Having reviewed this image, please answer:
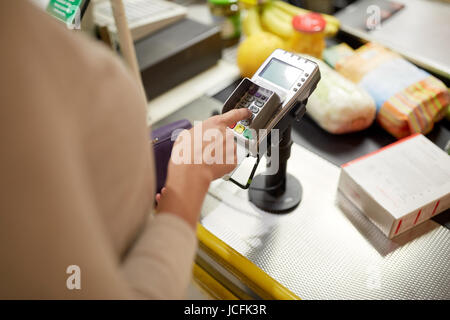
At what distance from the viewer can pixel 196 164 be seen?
24.1 inches

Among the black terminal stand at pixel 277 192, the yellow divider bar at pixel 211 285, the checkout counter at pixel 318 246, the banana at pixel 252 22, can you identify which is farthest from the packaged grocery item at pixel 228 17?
the yellow divider bar at pixel 211 285

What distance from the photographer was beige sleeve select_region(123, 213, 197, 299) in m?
0.45

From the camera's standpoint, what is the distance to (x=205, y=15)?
1.86 m

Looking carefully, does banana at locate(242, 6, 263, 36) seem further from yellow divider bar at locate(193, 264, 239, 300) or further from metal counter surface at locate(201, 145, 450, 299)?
yellow divider bar at locate(193, 264, 239, 300)

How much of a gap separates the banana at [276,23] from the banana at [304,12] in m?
0.04

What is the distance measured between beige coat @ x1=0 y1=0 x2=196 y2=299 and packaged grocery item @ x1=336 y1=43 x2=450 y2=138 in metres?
0.97

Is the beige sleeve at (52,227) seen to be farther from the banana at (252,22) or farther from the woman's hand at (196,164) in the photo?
the banana at (252,22)

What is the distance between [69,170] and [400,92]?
3.67 feet

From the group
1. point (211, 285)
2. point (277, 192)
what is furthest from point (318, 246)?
point (211, 285)

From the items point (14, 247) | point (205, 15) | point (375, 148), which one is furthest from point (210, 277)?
point (205, 15)

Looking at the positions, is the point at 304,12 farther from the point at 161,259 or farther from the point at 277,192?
the point at 161,259

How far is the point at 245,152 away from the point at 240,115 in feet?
0.31

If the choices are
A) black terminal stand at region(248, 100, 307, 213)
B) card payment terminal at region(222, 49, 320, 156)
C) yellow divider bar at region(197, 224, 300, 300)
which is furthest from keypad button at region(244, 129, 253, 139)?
yellow divider bar at region(197, 224, 300, 300)

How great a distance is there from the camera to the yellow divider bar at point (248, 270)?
86 cm
